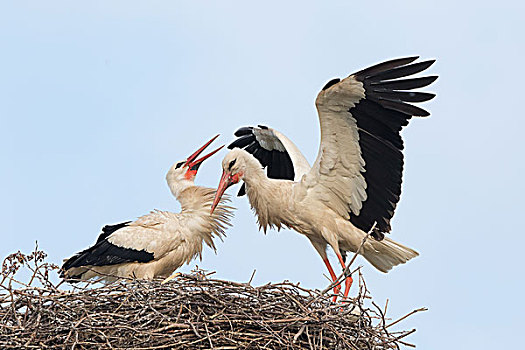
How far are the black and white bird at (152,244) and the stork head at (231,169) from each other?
27 centimetres

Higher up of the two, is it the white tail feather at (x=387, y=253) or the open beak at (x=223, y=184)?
the open beak at (x=223, y=184)

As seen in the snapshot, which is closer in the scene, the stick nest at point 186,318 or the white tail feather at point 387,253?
the stick nest at point 186,318

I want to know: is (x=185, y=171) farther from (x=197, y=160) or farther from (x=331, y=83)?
(x=331, y=83)

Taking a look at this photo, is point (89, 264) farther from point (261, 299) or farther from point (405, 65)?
point (405, 65)

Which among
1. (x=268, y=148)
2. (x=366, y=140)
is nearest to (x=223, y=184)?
(x=366, y=140)

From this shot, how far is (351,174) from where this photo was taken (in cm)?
575

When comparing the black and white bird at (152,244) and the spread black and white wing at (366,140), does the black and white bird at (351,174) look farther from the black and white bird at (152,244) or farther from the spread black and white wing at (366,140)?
the black and white bird at (152,244)

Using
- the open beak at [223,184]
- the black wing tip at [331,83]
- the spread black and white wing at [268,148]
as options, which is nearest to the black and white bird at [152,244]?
the open beak at [223,184]

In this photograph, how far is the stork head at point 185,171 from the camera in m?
6.69

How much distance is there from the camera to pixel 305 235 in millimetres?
5992

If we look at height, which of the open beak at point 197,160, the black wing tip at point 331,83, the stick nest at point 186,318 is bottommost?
the stick nest at point 186,318

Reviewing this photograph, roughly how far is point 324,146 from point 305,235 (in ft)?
2.26

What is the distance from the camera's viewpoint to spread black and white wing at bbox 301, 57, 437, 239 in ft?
17.3

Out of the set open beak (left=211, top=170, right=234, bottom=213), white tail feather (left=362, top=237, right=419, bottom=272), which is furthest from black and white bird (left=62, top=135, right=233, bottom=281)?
white tail feather (left=362, top=237, right=419, bottom=272)
